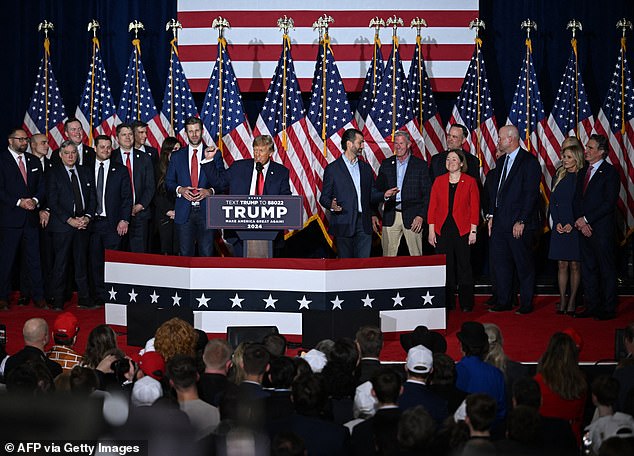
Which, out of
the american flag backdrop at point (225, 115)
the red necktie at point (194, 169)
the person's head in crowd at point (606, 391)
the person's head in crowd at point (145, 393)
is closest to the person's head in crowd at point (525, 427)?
the person's head in crowd at point (606, 391)

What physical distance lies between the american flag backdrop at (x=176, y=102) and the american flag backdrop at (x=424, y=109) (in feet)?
8.54

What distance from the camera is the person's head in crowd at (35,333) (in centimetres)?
659

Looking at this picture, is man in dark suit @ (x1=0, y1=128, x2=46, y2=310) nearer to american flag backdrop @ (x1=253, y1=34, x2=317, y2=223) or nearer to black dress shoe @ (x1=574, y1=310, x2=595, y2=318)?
american flag backdrop @ (x1=253, y1=34, x2=317, y2=223)

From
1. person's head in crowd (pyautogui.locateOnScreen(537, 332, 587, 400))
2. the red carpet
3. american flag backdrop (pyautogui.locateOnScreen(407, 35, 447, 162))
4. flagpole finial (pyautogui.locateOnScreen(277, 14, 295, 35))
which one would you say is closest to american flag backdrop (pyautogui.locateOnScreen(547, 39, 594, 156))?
american flag backdrop (pyautogui.locateOnScreen(407, 35, 447, 162))

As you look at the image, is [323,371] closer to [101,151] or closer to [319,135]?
[101,151]

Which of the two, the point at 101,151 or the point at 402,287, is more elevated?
the point at 101,151

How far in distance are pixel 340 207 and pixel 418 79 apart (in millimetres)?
2715

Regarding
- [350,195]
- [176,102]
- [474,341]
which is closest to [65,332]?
[474,341]

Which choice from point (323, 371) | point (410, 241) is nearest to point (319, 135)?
point (410, 241)

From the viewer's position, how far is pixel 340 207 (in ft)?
35.1

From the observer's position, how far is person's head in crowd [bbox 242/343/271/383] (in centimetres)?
569

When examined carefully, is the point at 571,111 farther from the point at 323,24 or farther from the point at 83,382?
the point at 83,382

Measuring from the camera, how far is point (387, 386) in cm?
517

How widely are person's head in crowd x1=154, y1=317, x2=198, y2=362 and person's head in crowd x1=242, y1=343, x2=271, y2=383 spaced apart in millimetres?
963
